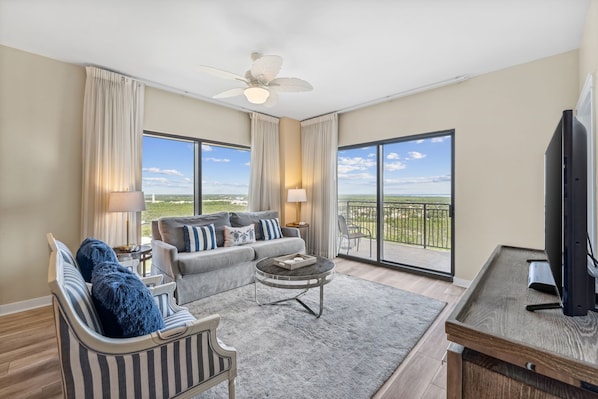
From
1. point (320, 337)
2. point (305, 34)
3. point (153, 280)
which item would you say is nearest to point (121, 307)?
point (153, 280)

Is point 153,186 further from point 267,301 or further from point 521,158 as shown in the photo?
point 521,158

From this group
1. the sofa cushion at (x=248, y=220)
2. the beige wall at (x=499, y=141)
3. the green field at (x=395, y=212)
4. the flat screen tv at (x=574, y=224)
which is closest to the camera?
the flat screen tv at (x=574, y=224)

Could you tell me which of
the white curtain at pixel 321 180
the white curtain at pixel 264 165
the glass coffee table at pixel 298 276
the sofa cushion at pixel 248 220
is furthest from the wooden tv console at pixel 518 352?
the white curtain at pixel 264 165

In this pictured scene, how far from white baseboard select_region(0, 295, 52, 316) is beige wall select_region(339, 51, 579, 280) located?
16.4ft

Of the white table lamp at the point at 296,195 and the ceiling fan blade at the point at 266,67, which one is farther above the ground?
the ceiling fan blade at the point at 266,67

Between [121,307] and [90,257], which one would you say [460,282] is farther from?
[90,257]

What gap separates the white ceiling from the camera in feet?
6.79

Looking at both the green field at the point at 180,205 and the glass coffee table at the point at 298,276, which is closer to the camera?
the glass coffee table at the point at 298,276

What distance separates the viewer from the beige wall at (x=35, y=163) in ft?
8.71

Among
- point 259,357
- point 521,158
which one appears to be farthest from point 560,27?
point 259,357

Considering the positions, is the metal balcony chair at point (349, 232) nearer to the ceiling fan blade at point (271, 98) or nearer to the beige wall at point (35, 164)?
the ceiling fan blade at point (271, 98)

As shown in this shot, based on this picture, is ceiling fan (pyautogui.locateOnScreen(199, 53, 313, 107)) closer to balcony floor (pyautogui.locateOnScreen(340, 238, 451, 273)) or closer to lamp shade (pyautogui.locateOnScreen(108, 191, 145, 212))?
lamp shade (pyautogui.locateOnScreen(108, 191, 145, 212))

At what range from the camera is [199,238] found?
3.37 m

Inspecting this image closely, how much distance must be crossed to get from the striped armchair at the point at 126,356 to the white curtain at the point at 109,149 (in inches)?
81.0
